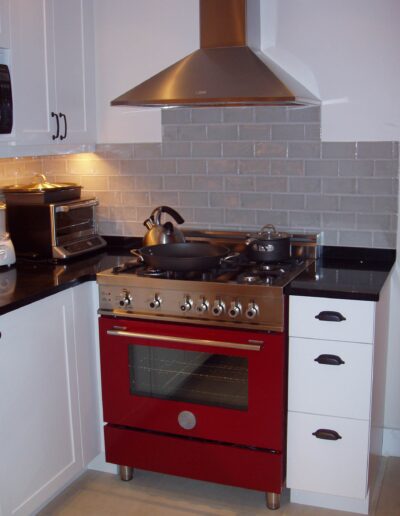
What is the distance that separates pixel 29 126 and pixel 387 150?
62.0 inches

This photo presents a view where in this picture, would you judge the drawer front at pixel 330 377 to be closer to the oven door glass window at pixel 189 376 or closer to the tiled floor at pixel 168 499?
the oven door glass window at pixel 189 376

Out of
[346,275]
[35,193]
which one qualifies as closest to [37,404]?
[35,193]

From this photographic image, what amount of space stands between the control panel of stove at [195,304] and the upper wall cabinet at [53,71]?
790mm

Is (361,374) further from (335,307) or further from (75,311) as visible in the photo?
(75,311)

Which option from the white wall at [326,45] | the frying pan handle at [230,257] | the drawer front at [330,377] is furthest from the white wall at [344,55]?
the drawer front at [330,377]

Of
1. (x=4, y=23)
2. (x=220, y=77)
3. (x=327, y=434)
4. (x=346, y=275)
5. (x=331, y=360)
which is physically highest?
(x=4, y=23)

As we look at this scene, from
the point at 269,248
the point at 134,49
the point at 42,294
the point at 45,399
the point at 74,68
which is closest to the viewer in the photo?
the point at 42,294

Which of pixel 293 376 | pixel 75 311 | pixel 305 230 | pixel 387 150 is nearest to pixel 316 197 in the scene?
pixel 305 230

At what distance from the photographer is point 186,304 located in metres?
2.83

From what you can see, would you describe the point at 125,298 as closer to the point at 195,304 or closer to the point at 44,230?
the point at 195,304

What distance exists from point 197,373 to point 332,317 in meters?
0.61

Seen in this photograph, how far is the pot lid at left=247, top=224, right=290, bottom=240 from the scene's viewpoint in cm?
Result: 317

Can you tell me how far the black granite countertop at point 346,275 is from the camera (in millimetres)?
2686

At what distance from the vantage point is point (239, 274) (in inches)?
117
